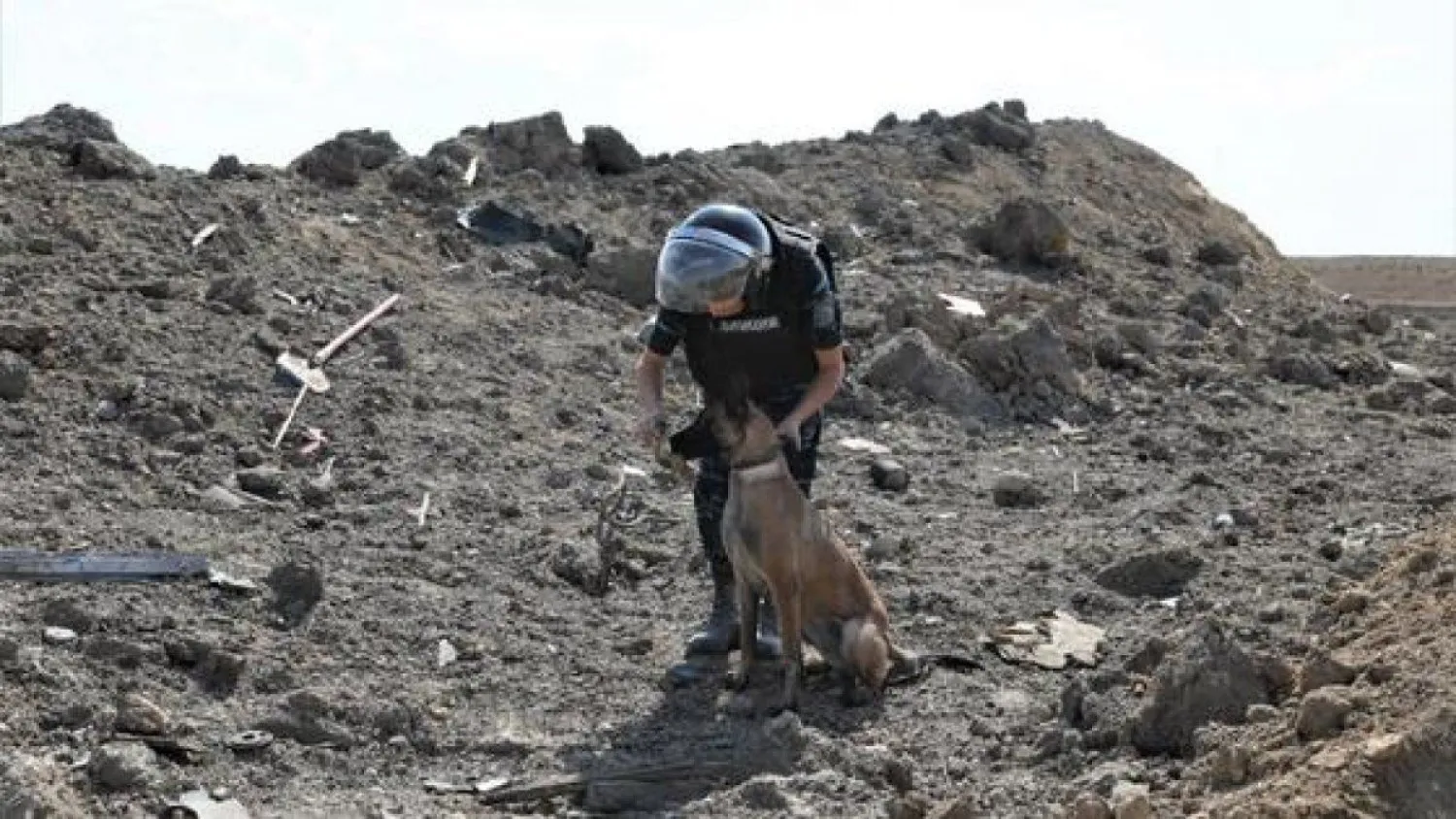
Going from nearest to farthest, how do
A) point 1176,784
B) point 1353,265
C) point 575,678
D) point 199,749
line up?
1. point 1176,784
2. point 199,749
3. point 575,678
4. point 1353,265

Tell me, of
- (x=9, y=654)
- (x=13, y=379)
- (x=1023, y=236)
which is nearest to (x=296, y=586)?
(x=9, y=654)

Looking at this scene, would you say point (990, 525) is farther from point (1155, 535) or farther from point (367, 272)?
point (367, 272)

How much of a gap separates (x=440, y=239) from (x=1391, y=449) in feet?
21.5

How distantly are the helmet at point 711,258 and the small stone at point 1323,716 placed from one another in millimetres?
2372

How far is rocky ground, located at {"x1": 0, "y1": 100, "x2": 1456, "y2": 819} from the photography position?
22.6ft

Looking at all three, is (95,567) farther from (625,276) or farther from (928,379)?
(625,276)

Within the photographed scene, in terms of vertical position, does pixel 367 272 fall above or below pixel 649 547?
above

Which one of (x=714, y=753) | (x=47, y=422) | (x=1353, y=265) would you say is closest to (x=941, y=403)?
(x=47, y=422)

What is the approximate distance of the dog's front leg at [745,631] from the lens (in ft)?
25.2

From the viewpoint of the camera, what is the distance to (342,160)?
1622 centimetres

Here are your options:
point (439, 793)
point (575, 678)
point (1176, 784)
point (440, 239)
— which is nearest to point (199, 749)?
point (439, 793)

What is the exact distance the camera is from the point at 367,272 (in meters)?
14.1

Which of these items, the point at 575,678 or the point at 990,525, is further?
the point at 990,525

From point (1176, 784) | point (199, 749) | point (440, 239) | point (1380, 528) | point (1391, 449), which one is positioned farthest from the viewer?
point (440, 239)
